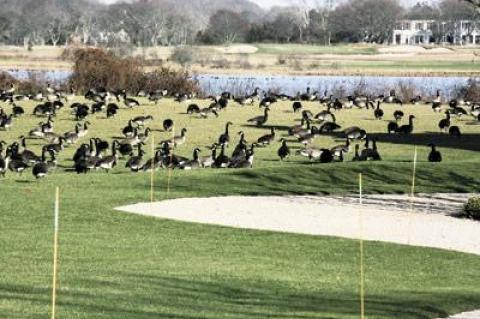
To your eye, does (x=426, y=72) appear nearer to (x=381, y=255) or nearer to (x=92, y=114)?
(x=92, y=114)

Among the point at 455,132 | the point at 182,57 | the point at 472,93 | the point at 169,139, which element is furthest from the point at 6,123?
the point at 182,57

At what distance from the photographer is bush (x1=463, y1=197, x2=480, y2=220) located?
26.9 meters

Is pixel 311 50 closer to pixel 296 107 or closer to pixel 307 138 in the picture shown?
pixel 296 107

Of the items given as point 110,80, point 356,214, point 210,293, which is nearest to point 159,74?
point 110,80

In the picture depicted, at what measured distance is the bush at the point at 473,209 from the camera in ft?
88.3

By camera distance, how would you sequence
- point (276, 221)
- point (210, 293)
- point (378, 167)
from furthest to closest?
point (378, 167), point (276, 221), point (210, 293)

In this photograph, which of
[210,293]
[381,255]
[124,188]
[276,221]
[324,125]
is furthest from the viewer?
[324,125]

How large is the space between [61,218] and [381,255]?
642cm

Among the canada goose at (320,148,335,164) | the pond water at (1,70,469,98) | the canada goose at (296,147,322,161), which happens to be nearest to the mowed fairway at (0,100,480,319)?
the canada goose at (320,148,335,164)

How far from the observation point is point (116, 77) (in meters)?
77.9

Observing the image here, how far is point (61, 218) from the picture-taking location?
24062 millimetres

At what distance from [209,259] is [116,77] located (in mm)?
58934

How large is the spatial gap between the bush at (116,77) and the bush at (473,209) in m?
49.6

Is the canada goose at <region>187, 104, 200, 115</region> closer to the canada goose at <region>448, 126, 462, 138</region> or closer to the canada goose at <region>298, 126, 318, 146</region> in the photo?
the canada goose at <region>298, 126, 318, 146</region>
